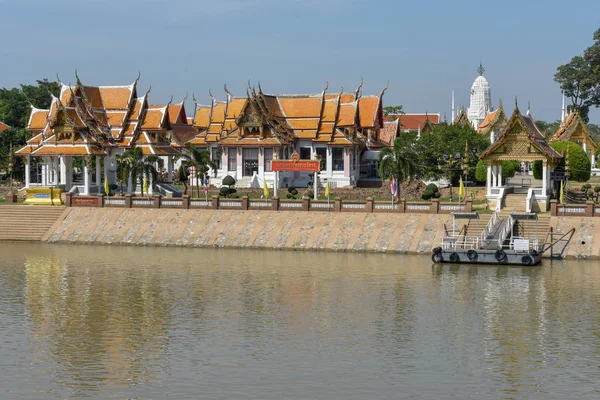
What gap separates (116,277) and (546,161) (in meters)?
30.3

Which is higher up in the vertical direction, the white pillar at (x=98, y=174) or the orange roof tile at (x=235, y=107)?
the orange roof tile at (x=235, y=107)

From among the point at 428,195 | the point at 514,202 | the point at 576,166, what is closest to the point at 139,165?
the point at 428,195

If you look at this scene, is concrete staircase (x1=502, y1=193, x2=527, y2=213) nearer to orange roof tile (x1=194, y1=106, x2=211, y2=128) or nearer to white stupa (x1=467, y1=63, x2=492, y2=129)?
orange roof tile (x1=194, y1=106, x2=211, y2=128)

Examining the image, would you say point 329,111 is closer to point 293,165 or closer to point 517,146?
point 293,165

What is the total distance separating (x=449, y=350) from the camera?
1164 inches

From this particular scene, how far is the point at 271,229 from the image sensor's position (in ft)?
184

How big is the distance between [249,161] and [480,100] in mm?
85202

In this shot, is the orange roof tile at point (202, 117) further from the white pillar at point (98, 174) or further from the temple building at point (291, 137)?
the white pillar at point (98, 174)

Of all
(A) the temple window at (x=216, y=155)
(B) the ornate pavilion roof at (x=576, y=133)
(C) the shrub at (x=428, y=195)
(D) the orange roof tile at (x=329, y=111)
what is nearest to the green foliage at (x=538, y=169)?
(C) the shrub at (x=428, y=195)

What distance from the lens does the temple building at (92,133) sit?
228 feet

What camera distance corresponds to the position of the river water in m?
25.8

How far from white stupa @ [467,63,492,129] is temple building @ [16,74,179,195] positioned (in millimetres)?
85217

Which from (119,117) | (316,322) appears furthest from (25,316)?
(119,117)

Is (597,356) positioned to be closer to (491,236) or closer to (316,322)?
(316,322)
